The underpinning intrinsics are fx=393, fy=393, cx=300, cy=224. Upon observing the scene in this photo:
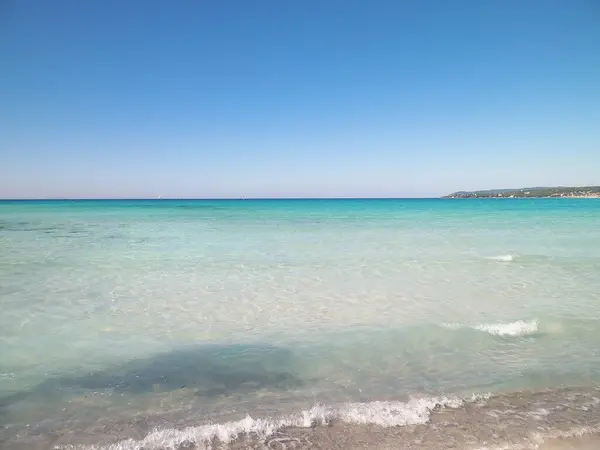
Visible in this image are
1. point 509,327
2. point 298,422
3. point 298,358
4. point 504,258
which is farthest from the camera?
point 504,258

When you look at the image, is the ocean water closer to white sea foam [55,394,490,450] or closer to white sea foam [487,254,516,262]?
white sea foam [55,394,490,450]

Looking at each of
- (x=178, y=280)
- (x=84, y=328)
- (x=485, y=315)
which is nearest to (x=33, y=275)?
(x=178, y=280)

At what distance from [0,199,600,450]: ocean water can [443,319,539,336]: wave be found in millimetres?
34

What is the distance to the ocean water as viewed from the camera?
13.0 feet

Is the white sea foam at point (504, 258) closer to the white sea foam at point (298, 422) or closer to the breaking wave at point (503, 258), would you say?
the breaking wave at point (503, 258)

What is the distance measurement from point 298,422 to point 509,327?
15.5 feet

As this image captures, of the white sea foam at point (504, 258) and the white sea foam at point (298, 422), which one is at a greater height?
the white sea foam at point (504, 258)

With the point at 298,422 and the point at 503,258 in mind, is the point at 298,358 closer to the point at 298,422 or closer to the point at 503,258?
the point at 298,422

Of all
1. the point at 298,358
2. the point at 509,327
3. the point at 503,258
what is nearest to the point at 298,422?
the point at 298,358

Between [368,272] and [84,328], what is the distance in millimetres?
7737

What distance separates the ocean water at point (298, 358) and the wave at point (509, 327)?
3 centimetres

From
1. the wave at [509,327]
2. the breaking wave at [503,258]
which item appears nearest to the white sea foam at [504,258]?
the breaking wave at [503,258]

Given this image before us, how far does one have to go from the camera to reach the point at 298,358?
5.72 metres

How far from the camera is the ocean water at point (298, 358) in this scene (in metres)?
3.97
